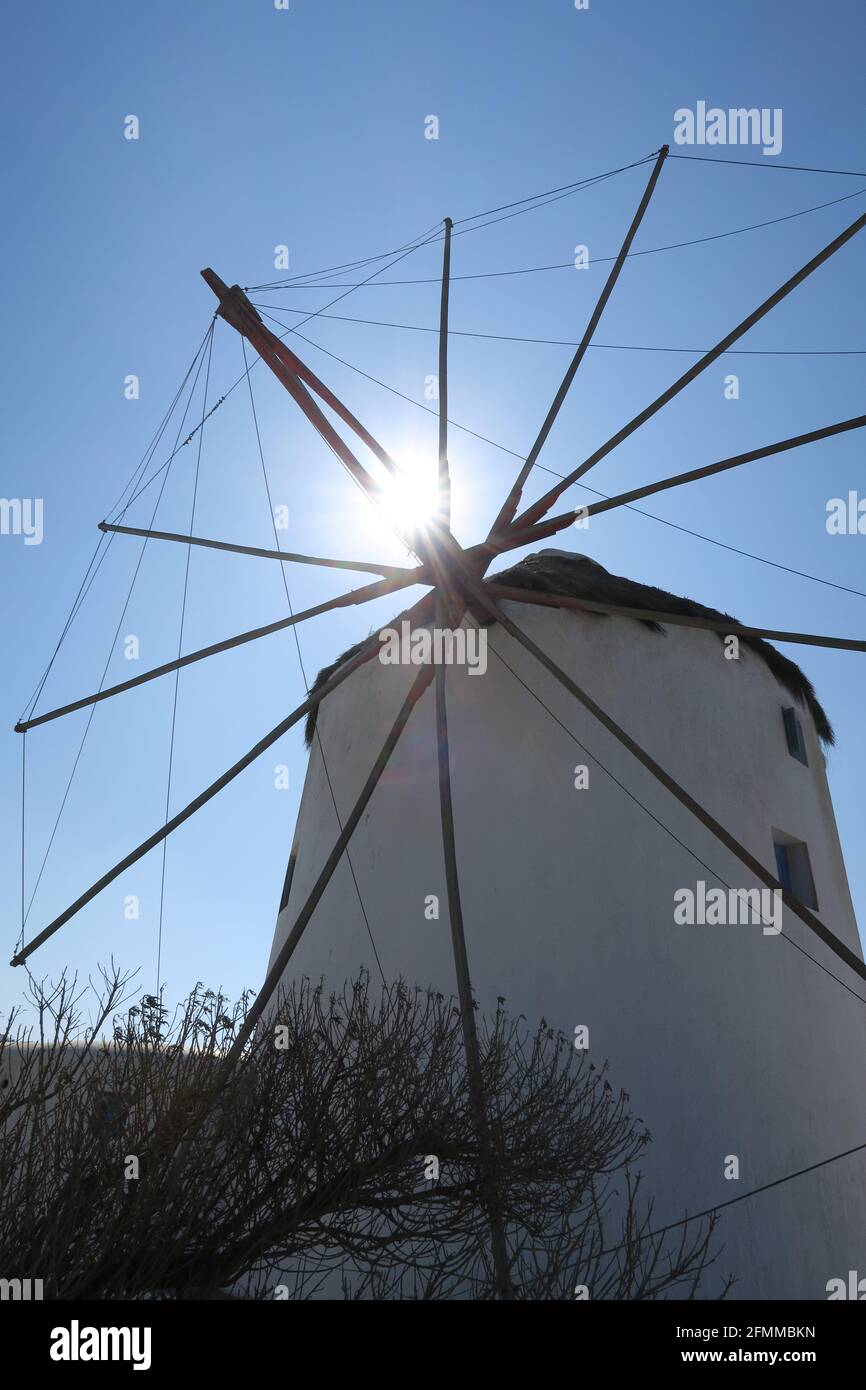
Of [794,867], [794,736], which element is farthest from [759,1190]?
[794,736]

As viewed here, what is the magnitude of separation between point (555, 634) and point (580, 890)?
10.7 ft

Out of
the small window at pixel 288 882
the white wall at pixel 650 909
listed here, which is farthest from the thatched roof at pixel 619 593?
the small window at pixel 288 882

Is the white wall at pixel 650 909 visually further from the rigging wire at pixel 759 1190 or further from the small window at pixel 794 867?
the small window at pixel 794 867

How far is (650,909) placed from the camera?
12164 millimetres

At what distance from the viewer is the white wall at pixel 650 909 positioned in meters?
11.4

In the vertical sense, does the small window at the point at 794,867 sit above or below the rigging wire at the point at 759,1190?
above

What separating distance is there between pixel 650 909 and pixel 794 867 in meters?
2.92

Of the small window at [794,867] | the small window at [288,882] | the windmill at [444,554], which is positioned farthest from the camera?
the small window at [288,882]

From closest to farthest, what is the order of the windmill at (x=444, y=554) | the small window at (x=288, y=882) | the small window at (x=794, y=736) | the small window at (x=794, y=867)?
the windmill at (x=444, y=554), the small window at (x=794, y=867), the small window at (x=794, y=736), the small window at (x=288, y=882)

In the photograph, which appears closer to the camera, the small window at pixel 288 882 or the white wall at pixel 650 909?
the white wall at pixel 650 909

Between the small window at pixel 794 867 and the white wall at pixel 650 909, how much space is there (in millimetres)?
207

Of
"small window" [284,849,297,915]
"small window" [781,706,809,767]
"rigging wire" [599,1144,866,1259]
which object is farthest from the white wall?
"small window" [284,849,297,915]

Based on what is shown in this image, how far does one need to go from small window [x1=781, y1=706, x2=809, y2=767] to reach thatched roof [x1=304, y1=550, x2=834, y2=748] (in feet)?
1.29
